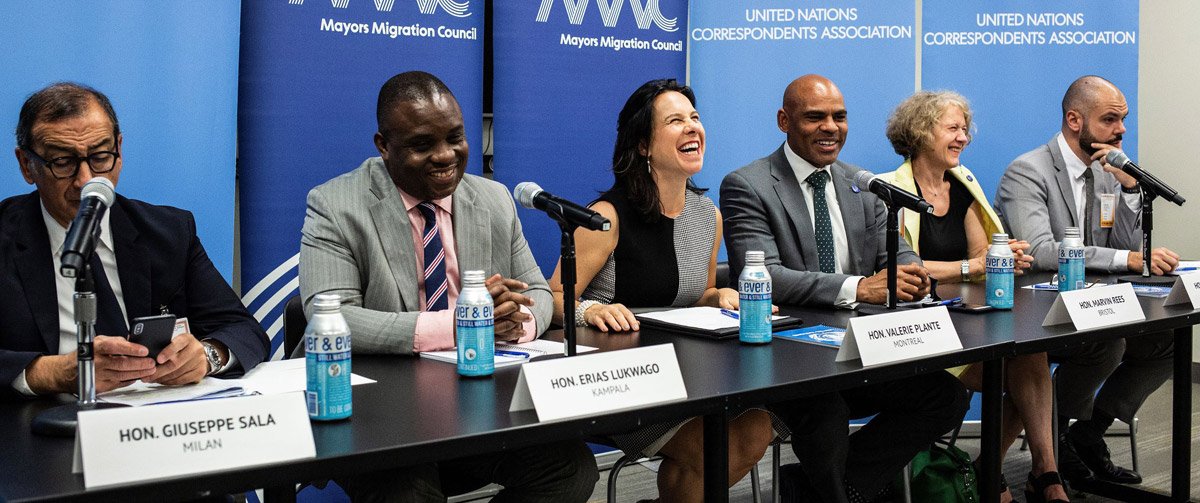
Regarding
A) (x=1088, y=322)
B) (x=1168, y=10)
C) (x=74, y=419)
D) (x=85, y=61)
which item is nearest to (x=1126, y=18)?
(x=1168, y=10)

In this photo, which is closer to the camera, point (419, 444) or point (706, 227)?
point (419, 444)

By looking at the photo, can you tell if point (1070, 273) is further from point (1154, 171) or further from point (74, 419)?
point (1154, 171)

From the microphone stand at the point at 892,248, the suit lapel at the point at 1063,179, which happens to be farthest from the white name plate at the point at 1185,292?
the suit lapel at the point at 1063,179

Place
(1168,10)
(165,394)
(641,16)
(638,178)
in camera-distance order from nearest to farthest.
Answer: (165,394) < (638,178) < (641,16) < (1168,10)

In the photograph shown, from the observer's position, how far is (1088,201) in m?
3.97

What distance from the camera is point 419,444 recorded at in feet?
4.50

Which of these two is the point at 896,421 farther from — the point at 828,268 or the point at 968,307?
the point at 828,268

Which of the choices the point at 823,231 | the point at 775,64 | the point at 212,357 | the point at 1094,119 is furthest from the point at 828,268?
the point at 212,357

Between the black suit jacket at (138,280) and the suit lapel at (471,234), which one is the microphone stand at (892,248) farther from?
the black suit jacket at (138,280)

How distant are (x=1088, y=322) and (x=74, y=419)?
2.16 meters

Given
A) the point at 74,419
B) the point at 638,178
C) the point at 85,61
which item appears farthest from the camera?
the point at 638,178

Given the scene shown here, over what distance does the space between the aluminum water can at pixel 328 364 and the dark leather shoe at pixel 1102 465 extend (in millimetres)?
2942

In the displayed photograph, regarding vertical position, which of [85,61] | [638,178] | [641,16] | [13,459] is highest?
[641,16]

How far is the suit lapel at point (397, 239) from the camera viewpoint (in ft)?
7.52
